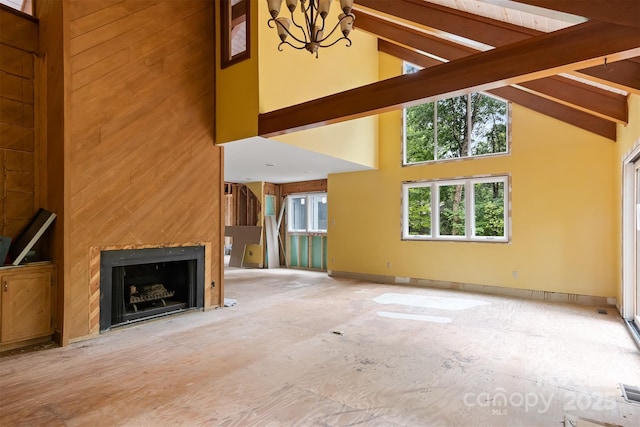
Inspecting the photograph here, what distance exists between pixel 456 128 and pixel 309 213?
4576 mm

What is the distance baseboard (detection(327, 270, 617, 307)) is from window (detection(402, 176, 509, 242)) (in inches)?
35.7

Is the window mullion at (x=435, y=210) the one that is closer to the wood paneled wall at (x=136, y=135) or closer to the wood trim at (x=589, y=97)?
the wood trim at (x=589, y=97)

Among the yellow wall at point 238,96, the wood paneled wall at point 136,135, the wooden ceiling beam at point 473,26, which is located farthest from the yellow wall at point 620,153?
the wood paneled wall at point 136,135

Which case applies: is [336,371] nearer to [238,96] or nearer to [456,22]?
[238,96]

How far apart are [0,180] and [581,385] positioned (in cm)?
592

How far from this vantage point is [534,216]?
5852mm

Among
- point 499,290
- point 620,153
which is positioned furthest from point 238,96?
point 499,290

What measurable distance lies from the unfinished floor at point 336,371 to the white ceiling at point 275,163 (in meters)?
2.58

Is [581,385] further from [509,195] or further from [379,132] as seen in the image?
[379,132]

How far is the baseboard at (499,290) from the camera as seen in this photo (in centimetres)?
539

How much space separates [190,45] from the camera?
16.0 feet

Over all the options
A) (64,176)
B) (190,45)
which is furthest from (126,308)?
(190,45)

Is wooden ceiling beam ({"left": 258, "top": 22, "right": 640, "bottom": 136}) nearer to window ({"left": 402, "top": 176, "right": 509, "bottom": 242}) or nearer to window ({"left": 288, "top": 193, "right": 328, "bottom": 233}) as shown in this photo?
window ({"left": 402, "top": 176, "right": 509, "bottom": 242})

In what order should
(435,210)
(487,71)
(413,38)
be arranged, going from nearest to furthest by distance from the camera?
1. (487,71)
2. (413,38)
3. (435,210)
